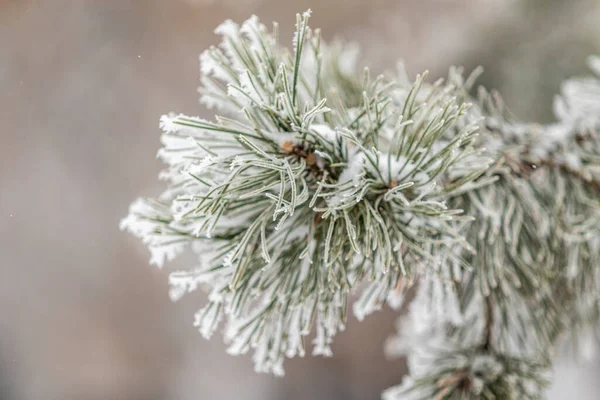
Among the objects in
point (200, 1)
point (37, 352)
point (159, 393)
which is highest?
point (200, 1)

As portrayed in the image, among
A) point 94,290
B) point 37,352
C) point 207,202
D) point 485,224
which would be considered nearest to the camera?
point 207,202

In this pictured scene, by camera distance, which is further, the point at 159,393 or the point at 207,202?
the point at 159,393

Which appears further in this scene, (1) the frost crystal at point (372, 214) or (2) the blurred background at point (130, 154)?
(2) the blurred background at point (130, 154)

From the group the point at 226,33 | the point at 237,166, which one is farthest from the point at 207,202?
the point at 226,33

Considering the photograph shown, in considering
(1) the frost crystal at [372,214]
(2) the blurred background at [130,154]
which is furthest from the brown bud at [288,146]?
(2) the blurred background at [130,154]

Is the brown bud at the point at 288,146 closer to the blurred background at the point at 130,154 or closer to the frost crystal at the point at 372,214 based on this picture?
the frost crystal at the point at 372,214

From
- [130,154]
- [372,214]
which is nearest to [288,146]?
[372,214]

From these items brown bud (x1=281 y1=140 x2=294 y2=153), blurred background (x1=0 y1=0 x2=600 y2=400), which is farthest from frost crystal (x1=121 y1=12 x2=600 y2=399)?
blurred background (x1=0 y1=0 x2=600 y2=400)

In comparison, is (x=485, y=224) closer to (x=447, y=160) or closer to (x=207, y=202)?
(x=447, y=160)
